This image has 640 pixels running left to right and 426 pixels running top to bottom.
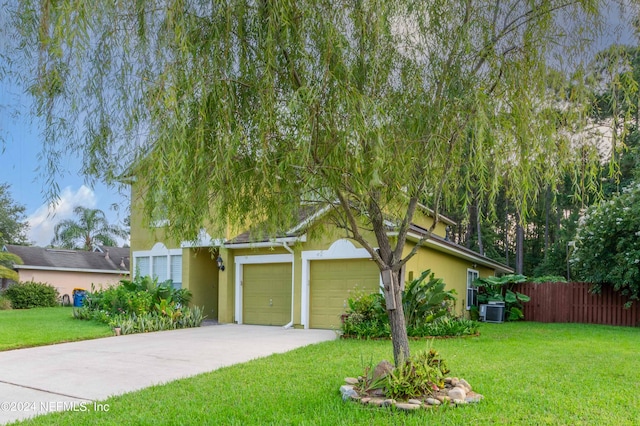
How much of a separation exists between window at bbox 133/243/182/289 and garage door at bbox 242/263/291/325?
267 centimetres

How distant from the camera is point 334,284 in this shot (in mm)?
14305

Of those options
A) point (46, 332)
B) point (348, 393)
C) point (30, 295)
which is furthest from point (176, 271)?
point (348, 393)

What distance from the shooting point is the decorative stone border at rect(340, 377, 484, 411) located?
549 cm

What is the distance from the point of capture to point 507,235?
33.3 metres

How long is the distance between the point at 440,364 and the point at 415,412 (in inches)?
46.1

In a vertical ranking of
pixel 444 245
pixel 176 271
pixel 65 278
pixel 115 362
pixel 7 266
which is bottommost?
pixel 65 278

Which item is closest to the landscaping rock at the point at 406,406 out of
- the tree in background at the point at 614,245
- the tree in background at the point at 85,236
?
the tree in background at the point at 614,245

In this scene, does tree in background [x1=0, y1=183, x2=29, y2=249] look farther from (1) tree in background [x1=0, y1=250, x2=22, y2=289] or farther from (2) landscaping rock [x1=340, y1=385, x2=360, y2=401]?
(2) landscaping rock [x1=340, y1=385, x2=360, y2=401]

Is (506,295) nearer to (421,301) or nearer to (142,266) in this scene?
(421,301)

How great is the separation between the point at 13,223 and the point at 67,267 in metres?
9.54

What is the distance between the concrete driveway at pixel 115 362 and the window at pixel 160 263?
3.97 meters

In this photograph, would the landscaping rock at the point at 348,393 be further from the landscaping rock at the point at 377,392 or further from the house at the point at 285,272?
the house at the point at 285,272

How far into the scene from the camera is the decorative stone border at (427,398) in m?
5.49

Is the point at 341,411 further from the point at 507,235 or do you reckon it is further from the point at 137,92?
the point at 507,235
